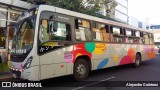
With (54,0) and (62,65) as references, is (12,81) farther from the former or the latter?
(54,0)

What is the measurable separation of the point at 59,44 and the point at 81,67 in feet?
5.68

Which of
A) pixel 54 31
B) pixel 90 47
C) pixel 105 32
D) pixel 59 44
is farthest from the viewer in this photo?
pixel 105 32

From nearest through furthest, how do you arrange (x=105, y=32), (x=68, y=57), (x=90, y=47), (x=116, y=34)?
(x=68, y=57)
(x=90, y=47)
(x=105, y=32)
(x=116, y=34)

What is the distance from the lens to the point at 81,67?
1026cm

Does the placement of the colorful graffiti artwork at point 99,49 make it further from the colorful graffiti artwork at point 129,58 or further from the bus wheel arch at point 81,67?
the colorful graffiti artwork at point 129,58

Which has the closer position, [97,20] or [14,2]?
[97,20]

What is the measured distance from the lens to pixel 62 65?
9141 millimetres

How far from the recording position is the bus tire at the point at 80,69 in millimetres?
9941

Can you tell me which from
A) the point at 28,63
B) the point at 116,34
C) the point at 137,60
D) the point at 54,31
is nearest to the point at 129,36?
the point at 116,34

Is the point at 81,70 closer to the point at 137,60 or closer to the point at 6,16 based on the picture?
the point at 137,60

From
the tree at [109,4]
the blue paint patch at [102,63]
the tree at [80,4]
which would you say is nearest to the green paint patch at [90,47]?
the blue paint patch at [102,63]

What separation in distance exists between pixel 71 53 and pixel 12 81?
3047 mm

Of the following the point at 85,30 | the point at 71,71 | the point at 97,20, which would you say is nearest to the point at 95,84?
the point at 71,71

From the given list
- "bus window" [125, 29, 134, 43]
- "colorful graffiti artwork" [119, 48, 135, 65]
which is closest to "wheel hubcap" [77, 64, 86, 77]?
"colorful graffiti artwork" [119, 48, 135, 65]
